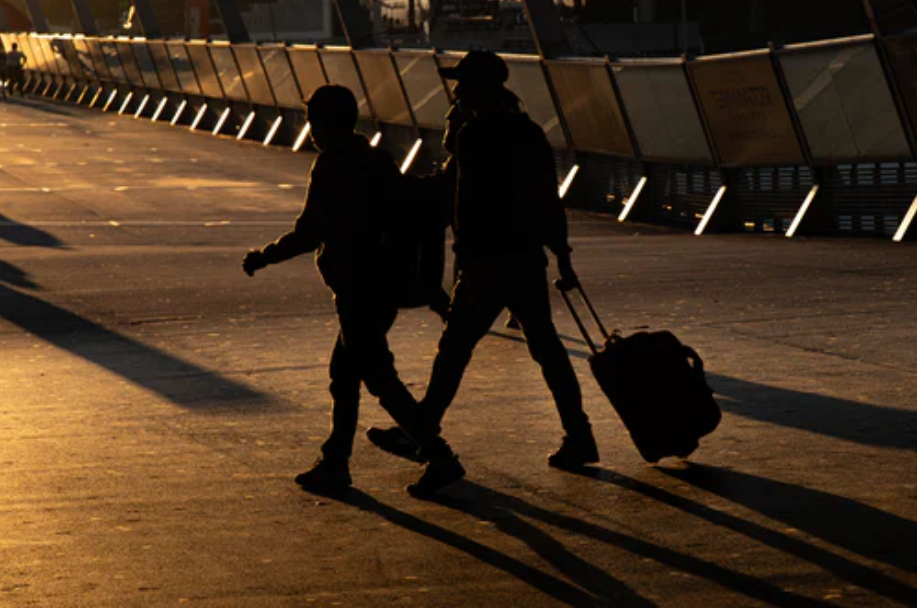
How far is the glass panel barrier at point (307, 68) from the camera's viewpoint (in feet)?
116

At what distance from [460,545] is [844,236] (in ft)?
44.2

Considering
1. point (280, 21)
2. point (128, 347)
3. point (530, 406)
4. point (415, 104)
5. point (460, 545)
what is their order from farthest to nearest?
1. point (280, 21)
2. point (415, 104)
3. point (128, 347)
4. point (530, 406)
5. point (460, 545)

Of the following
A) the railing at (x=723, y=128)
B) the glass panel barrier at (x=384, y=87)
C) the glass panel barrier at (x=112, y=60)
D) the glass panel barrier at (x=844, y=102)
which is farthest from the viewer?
the glass panel barrier at (x=112, y=60)

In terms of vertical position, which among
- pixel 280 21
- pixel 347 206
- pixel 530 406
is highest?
pixel 347 206

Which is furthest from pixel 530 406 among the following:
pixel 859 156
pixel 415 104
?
pixel 415 104

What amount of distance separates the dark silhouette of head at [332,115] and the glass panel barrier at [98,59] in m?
47.9

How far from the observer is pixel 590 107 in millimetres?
24516

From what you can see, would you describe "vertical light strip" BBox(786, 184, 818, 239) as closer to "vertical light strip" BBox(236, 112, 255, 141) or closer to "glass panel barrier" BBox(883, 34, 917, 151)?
"glass panel barrier" BBox(883, 34, 917, 151)

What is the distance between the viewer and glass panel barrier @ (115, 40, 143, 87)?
50875 millimetres

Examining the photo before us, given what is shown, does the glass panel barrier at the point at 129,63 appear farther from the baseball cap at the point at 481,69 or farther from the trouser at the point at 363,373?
the trouser at the point at 363,373

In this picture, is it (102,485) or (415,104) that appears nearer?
(102,485)

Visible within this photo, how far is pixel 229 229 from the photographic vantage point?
22422mm

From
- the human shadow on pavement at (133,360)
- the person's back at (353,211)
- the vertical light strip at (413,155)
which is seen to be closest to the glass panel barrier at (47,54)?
the vertical light strip at (413,155)

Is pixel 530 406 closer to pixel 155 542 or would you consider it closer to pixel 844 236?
pixel 155 542
